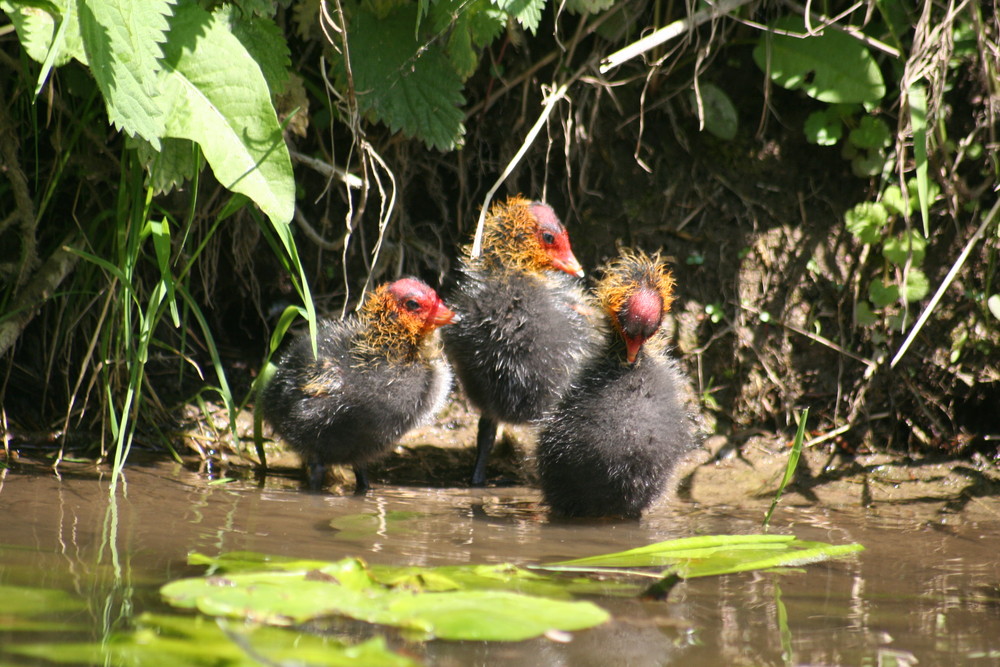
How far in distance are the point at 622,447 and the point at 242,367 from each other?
7.47 ft

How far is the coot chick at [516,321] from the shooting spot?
423 centimetres

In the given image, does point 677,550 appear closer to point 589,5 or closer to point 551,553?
point 551,553

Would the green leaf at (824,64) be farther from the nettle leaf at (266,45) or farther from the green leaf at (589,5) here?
the nettle leaf at (266,45)

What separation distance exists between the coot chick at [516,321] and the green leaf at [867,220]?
1294mm

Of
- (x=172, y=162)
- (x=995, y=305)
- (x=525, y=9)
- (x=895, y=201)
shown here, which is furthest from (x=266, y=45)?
(x=995, y=305)

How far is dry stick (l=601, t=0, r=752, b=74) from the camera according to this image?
168 inches

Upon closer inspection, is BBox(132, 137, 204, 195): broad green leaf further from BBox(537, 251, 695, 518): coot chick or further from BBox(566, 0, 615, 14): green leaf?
BBox(566, 0, 615, 14): green leaf

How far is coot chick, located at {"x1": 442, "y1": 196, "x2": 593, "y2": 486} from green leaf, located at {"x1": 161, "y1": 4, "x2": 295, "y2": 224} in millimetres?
1298

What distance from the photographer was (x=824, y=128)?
4566 millimetres

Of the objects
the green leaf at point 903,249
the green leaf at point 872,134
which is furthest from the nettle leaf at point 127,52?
the green leaf at point 903,249

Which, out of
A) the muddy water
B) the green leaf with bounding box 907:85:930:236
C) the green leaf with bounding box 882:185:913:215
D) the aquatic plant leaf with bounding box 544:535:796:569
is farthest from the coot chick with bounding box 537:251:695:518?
the green leaf with bounding box 882:185:913:215

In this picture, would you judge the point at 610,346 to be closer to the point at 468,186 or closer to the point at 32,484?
the point at 468,186

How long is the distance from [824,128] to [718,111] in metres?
0.48

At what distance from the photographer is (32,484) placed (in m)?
3.52
